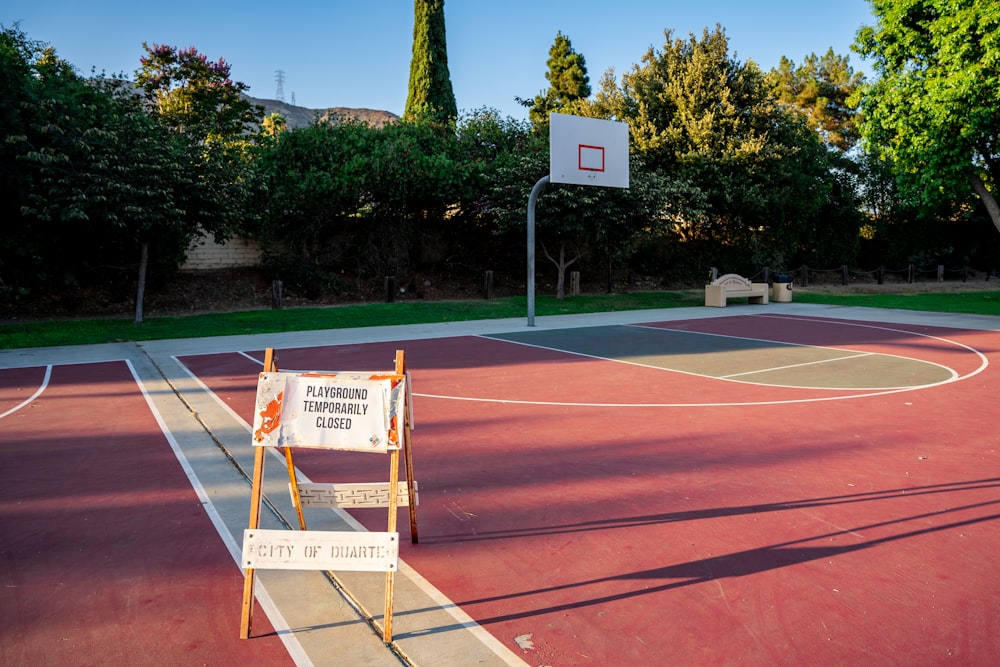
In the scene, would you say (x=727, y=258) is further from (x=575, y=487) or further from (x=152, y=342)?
(x=575, y=487)

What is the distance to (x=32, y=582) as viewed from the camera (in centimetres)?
426

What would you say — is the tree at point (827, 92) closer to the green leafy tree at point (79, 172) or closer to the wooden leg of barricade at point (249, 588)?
the green leafy tree at point (79, 172)

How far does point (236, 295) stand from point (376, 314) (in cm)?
520

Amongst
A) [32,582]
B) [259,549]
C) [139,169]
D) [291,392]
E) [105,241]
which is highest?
[139,169]

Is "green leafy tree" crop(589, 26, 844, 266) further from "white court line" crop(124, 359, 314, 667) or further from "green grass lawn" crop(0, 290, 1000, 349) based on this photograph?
"white court line" crop(124, 359, 314, 667)

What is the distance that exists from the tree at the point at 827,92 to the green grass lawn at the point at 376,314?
2156cm

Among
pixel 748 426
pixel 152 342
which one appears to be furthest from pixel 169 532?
pixel 152 342

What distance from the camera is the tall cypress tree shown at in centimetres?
3369

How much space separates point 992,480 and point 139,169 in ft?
57.0

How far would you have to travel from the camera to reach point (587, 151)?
18156mm

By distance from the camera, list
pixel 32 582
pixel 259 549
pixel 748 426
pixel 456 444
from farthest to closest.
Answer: pixel 748 426 → pixel 456 444 → pixel 32 582 → pixel 259 549

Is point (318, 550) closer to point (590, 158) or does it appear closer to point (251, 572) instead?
point (251, 572)

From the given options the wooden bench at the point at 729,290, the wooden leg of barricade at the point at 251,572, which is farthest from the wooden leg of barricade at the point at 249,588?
the wooden bench at the point at 729,290

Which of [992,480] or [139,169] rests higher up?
[139,169]
